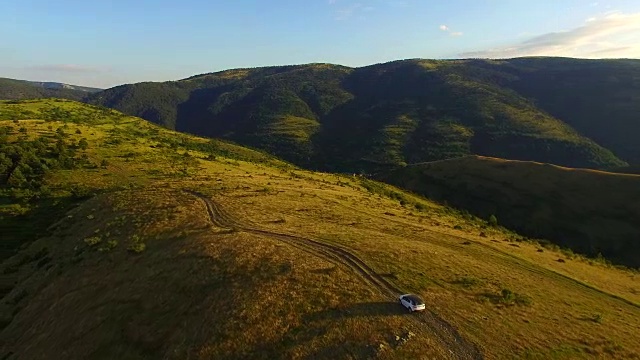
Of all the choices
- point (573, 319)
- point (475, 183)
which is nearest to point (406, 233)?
point (573, 319)

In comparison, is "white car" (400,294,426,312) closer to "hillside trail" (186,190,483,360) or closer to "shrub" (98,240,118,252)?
"hillside trail" (186,190,483,360)

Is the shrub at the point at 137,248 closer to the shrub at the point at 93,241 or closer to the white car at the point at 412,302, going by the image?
the shrub at the point at 93,241

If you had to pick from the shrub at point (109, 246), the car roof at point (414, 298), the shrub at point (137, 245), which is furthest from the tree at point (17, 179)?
the car roof at point (414, 298)

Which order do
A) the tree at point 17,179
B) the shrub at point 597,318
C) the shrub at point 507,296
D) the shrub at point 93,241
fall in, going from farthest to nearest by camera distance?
the tree at point 17,179 → the shrub at point 93,241 → the shrub at point 507,296 → the shrub at point 597,318

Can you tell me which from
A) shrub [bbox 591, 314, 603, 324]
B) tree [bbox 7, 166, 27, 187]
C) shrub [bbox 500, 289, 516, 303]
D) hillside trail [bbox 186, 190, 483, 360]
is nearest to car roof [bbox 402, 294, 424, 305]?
hillside trail [bbox 186, 190, 483, 360]

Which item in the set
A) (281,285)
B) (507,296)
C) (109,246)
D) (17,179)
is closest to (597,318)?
(507,296)

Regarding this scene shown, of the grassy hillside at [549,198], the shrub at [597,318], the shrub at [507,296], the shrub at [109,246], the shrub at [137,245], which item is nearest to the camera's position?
the shrub at [597,318]

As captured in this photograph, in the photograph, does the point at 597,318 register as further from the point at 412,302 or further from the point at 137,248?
the point at 137,248
